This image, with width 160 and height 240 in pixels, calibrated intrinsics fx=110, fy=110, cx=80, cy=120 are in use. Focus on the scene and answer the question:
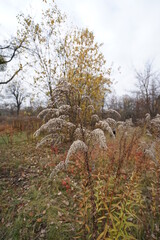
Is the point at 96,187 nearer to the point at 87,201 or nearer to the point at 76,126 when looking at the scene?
the point at 87,201

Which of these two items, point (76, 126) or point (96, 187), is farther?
point (96, 187)

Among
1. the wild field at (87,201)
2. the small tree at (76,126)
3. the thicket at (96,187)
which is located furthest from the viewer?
the wild field at (87,201)

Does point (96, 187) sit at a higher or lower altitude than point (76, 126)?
lower

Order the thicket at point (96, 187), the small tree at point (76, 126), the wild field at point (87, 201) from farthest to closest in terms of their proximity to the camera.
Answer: the wild field at point (87, 201)
the thicket at point (96, 187)
the small tree at point (76, 126)

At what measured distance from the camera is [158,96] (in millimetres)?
13977

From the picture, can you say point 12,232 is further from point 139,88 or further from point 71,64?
point 139,88

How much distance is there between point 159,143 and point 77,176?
2346 millimetres

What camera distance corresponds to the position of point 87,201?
82.0 inches

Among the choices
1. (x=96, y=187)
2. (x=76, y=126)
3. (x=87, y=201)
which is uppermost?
(x=76, y=126)

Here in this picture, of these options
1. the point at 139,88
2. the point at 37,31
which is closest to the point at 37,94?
the point at 37,31

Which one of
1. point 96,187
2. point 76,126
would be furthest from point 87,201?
point 76,126

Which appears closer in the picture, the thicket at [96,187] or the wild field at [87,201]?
the thicket at [96,187]

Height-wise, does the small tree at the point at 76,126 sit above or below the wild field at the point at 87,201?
above

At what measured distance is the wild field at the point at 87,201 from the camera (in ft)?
4.53
